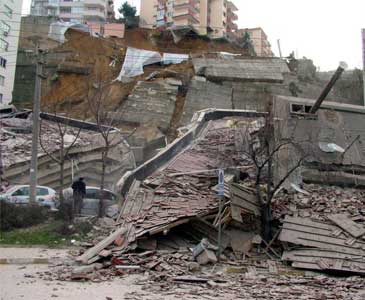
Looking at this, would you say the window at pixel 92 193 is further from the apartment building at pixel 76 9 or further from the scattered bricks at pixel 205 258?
the apartment building at pixel 76 9

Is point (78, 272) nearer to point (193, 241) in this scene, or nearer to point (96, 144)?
point (193, 241)

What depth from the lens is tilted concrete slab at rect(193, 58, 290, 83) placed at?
47844 mm

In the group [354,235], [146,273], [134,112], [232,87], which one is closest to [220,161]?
[354,235]

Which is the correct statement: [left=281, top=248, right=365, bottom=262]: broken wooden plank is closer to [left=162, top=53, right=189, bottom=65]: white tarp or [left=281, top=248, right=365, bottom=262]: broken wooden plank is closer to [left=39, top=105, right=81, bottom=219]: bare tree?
[left=39, top=105, right=81, bottom=219]: bare tree

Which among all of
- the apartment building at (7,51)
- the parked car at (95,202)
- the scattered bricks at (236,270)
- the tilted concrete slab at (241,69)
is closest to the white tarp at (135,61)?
the tilted concrete slab at (241,69)

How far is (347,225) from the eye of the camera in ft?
46.5

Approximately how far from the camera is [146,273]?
11492 mm

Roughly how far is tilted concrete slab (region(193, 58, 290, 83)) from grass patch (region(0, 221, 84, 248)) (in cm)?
3296

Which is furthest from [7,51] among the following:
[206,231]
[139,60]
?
[206,231]

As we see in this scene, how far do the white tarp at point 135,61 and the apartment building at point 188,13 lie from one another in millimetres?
38738

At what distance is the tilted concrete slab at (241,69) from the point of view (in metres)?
47.8

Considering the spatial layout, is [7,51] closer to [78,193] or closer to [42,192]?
[42,192]

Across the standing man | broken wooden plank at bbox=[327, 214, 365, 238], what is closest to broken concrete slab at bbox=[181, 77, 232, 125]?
the standing man

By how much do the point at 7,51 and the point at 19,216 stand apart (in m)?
43.4
